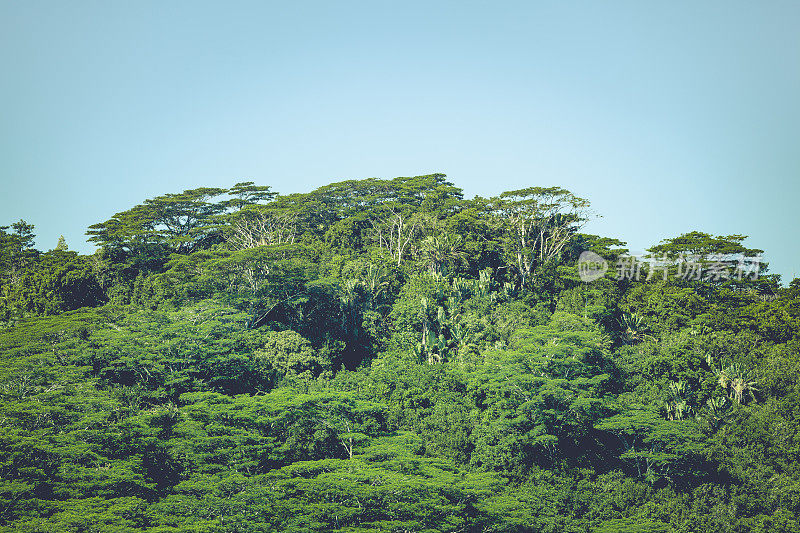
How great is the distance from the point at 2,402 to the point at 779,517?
922 inches

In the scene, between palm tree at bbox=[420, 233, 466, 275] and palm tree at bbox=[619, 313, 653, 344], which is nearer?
palm tree at bbox=[619, 313, 653, 344]

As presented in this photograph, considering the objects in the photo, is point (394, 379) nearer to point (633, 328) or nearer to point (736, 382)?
point (633, 328)

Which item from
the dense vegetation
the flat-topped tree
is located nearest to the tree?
the dense vegetation

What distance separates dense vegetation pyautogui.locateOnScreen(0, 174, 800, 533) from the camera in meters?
17.4

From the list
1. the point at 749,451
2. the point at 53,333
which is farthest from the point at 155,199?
the point at 749,451

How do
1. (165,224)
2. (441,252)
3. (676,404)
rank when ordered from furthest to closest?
(165,224)
(441,252)
(676,404)

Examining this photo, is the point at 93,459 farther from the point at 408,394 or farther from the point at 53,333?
the point at 408,394

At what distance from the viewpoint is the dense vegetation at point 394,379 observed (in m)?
17.4

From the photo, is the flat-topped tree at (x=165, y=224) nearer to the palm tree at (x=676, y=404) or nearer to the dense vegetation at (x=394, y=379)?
the dense vegetation at (x=394, y=379)

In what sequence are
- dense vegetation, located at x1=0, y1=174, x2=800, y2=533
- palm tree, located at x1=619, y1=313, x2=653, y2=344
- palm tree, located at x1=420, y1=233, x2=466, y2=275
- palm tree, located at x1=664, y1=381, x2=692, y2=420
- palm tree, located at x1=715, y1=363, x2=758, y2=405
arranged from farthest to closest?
palm tree, located at x1=420, y1=233, x2=466, y2=275 → palm tree, located at x1=619, y1=313, x2=653, y2=344 → palm tree, located at x1=715, y1=363, x2=758, y2=405 → palm tree, located at x1=664, y1=381, x2=692, y2=420 → dense vegetation, located at x1=0, y1=174, x2=800, y2=533

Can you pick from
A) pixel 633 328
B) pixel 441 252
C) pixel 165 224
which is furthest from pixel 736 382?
pixel 165 224

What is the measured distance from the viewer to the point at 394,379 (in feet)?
80.0

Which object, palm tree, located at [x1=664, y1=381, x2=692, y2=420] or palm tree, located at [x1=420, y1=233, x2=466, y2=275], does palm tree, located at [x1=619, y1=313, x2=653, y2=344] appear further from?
palm tree, located at [x1=420, y1=233, x2=466, y2=275]

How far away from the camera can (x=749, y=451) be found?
21.4 meters
